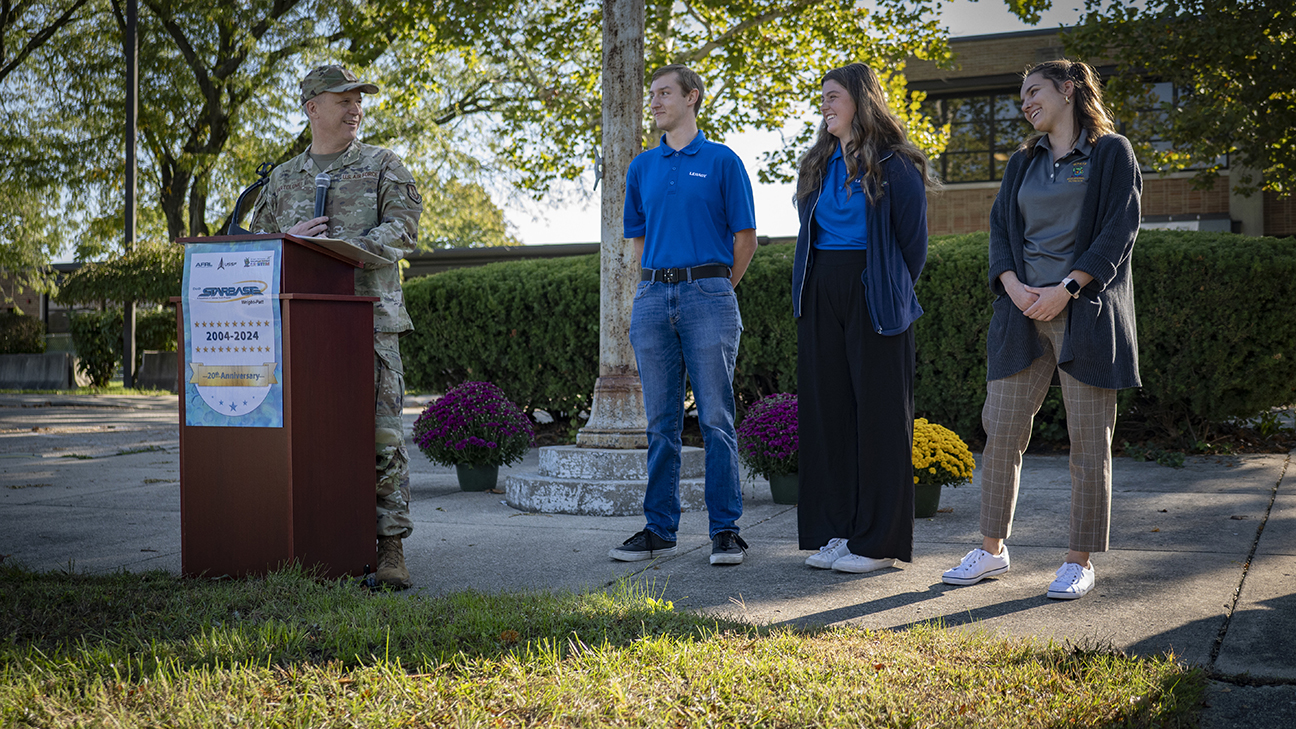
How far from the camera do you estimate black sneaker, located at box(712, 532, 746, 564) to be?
4.41 metres

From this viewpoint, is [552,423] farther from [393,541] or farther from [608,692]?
[608,692]

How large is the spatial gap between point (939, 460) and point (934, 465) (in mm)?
43

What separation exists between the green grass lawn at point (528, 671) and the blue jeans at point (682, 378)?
1156mm

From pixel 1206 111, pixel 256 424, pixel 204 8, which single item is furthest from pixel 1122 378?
pixel 204 8

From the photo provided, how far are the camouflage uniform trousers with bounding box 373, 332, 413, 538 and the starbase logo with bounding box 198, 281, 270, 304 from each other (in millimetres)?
559

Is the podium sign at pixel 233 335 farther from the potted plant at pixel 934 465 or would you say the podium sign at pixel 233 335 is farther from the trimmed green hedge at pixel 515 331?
the trimmed green hedge at pixel 515 331

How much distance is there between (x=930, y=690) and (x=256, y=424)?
8.73 ft

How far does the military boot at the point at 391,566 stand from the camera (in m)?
4.11

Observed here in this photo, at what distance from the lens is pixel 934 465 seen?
18.6ft

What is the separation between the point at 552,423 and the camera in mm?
10773

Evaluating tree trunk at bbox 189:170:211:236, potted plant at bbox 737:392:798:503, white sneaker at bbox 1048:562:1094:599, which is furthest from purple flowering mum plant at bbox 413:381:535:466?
tree trunk at bbox 189:170:211:236

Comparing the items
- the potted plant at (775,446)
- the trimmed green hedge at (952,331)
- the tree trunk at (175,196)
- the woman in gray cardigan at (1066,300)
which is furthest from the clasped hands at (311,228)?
the tree trunk at (175,196)

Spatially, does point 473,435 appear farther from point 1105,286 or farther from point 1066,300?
point 1105,286

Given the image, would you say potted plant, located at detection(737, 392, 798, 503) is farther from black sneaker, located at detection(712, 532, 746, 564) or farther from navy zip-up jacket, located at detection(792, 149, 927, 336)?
navy zip-up jacket, located at detection(792, 149, 927, 336)
